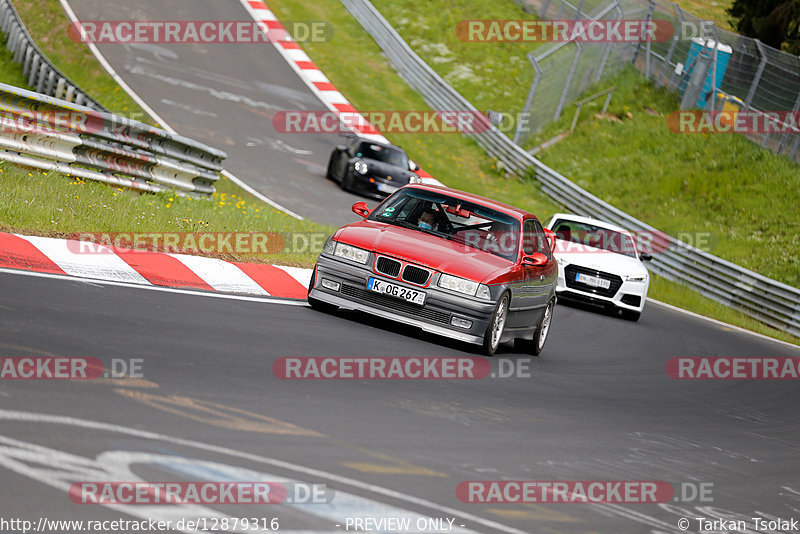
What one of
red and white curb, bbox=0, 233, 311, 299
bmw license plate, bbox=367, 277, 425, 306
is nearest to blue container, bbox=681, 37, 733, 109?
red and white curb, bbox=0, 233, 311, 299

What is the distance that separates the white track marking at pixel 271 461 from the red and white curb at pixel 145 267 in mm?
3825

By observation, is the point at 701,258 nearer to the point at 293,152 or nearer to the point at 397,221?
the point at 293,152

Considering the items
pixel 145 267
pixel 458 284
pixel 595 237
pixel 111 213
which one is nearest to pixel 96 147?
pixel 111 213

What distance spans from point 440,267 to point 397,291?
445 mm

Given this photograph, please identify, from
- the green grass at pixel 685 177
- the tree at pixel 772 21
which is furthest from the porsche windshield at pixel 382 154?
the tree at pixel 772 21

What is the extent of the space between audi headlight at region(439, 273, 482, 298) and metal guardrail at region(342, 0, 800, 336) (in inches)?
566

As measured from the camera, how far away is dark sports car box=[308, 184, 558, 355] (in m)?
9.75

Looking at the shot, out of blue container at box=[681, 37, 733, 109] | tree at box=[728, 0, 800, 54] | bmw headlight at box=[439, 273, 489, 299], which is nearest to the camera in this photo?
bmw headlight at box=[439, 273, 489, 299]

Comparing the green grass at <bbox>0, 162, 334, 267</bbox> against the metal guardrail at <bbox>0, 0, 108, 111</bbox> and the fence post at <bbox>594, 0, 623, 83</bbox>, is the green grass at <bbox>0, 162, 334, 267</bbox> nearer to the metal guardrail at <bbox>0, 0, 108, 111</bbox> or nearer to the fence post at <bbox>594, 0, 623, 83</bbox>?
the metal guardrail at <bbox>0, 0, 108, 111</bbox>

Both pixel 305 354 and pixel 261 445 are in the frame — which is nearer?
pixel 261 445

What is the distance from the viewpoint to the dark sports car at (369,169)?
2330 centimetres

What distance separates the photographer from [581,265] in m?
17.4

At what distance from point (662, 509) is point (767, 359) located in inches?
428

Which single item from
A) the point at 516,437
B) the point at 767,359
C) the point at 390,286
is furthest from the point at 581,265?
the point at 516,437
